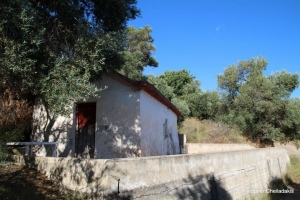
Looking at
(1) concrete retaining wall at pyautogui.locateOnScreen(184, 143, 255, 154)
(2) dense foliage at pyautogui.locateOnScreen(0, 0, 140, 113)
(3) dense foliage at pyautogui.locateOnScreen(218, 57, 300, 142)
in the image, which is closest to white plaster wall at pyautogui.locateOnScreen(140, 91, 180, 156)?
(1) concrete retaining wall at pyautogui.locateOnScreen(184, 143, 255, 154)

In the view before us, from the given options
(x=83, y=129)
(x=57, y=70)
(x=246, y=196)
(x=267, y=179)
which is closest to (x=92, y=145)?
(x=83, y=129)

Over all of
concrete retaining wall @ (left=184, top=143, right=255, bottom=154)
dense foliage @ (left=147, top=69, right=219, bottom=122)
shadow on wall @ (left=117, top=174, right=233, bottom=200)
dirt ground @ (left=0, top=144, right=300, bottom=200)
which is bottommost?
shadow on wall @ (left=117, top=174, right=233, bottom=200)

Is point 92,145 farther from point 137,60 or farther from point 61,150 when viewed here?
point 137,60

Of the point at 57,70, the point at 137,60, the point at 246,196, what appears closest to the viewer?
the point at 57,70

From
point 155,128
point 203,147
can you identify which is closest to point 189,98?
point 203,147

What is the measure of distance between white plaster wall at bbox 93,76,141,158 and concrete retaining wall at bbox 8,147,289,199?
8.46 ft

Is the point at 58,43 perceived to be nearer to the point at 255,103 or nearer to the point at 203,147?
the point at 203,147

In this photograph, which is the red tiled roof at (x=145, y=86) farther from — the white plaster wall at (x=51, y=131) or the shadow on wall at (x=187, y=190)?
the shadow on wall at (x=187, y=190)

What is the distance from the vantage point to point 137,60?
22875 millimetres

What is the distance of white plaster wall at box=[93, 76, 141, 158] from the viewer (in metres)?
8.80

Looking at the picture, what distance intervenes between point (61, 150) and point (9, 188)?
5040mm

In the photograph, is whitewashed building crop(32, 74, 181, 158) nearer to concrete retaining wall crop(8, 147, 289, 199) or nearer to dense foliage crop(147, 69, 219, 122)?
concrete retaining wall crop(8, 147, 289, 199)

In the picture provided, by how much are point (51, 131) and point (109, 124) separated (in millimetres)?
2664

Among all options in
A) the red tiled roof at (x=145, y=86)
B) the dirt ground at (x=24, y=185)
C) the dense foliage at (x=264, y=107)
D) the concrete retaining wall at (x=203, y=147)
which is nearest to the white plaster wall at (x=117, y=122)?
the red tiled roof at (x=145, y=86)
